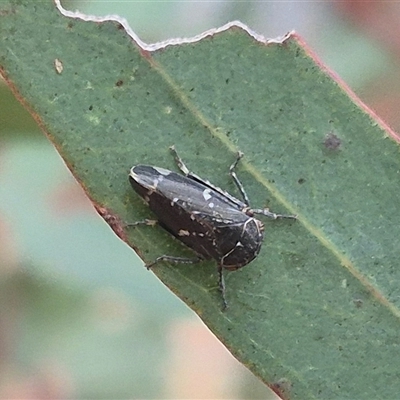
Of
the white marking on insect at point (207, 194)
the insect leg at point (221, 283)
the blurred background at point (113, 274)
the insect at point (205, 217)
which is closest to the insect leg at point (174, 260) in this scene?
the insect at point (205, 217)

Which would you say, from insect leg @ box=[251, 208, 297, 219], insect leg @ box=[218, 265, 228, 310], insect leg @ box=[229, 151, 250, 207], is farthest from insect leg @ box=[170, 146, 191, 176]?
insect leg @ box=[218, 265, 228, 310]

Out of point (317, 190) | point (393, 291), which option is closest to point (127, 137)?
point (317, 190)

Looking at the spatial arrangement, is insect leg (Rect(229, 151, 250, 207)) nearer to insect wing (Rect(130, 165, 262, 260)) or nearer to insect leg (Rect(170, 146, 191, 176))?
insect wing (Rect(130, 165, 262, 260))

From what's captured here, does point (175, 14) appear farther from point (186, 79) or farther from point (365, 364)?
point (365, 364)

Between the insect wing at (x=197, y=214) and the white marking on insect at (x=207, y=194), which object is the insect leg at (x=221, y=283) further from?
the white marking on insect at (x=207, y=194)

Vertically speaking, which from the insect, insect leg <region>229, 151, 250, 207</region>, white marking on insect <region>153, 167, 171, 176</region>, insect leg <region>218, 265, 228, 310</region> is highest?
insect leg <region>229, 151, 250, 207</region>

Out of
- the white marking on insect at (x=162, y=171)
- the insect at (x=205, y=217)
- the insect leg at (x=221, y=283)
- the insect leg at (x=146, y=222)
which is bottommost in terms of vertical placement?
the insect leg at (x=221, y=283)
